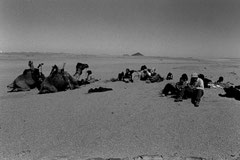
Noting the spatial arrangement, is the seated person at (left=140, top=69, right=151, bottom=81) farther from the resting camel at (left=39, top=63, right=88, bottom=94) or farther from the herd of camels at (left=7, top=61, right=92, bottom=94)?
the resting camel at (left=39, top=63, right=88, bottom=94)

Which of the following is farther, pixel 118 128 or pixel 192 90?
pixel 192 90

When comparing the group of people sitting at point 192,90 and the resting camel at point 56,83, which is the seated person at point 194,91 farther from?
the resting camel at point 56,83

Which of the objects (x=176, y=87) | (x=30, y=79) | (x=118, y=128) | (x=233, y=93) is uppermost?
(x=176, y=87)

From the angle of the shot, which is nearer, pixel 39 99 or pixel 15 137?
pixel 15 137

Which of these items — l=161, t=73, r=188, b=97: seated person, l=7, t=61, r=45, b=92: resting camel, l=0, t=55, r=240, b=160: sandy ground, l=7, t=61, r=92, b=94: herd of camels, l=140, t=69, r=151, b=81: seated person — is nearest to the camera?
l=0, t=55, r=240, b=160: sandy ground

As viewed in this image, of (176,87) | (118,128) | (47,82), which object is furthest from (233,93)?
(47,82)

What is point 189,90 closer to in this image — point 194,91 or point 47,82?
point 194,91

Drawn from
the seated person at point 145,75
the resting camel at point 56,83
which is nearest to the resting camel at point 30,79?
the resting camel at point 56,83

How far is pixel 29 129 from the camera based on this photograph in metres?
6.14

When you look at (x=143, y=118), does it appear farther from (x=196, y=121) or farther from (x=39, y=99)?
(x=39, y=99)

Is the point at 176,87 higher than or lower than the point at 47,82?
higher

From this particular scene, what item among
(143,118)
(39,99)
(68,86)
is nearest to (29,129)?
(143,118)

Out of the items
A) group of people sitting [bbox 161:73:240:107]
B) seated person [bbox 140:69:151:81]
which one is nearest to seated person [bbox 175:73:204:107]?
group of people sitting [bbox 161:73:240:107]

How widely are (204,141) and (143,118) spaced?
6.00 ft
